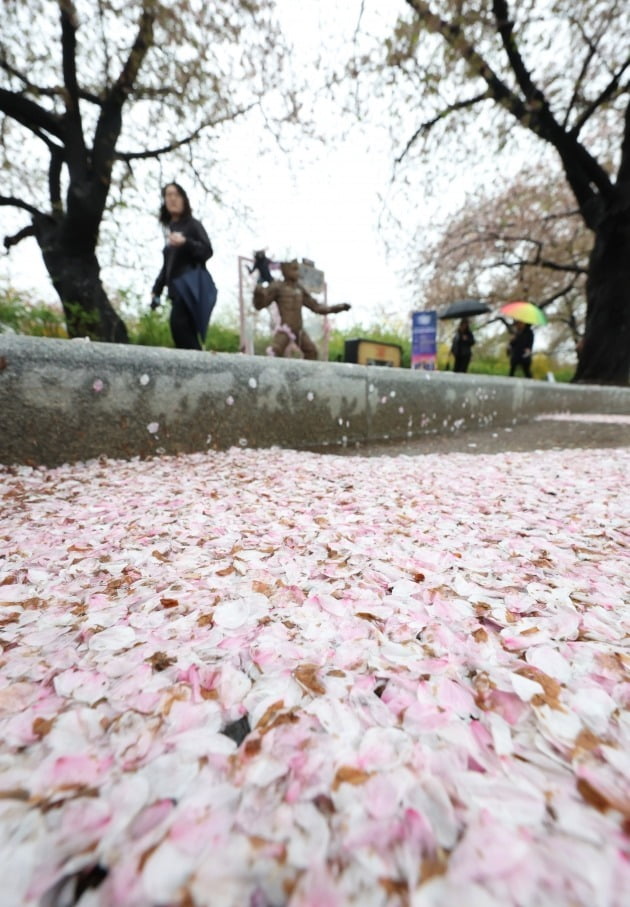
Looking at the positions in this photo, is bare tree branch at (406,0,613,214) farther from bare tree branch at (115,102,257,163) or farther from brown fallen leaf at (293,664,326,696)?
brown fallen leaf at (293,664,326,696)

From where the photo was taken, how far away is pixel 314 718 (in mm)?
627

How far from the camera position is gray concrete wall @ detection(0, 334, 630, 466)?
1.99 meters

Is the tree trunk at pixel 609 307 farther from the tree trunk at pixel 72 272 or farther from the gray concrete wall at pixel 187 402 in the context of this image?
the tree trunk at pixel 72 272

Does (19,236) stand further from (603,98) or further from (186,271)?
(603,98)

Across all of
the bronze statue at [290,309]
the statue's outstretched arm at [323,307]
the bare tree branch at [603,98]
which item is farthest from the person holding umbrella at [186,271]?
the bare tree branch at [603,98]

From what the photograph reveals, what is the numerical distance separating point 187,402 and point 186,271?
→ 69.9 inches

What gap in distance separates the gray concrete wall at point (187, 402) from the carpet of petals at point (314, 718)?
33.3 inches

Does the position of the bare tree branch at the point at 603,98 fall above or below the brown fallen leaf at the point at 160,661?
above

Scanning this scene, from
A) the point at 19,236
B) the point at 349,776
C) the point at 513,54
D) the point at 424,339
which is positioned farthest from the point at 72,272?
the point at 349,776

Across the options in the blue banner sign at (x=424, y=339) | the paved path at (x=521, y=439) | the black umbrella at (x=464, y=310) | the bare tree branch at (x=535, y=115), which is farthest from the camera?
the black umbrella at (x=464, y=310)

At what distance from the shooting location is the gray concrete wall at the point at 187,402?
6.53 feet

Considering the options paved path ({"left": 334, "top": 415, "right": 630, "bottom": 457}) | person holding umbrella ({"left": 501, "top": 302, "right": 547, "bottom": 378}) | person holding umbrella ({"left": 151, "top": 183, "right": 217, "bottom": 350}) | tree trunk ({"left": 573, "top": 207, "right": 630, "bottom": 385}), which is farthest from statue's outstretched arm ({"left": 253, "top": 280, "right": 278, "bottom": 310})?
tree trunk ({"left": 573, "top": 207, "right": 630, "bottom": 385})

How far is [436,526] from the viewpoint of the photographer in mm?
1486

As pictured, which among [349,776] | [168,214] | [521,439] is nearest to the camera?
[349,776]
